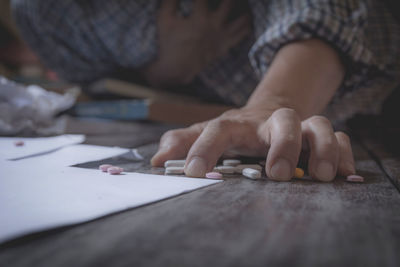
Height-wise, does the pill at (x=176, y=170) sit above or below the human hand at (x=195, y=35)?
below

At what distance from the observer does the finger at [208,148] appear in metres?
0.52

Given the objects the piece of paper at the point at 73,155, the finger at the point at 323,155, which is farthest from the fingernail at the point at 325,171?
the piece of paper at the point at 73,155

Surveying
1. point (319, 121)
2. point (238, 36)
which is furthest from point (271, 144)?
point (238, 36)

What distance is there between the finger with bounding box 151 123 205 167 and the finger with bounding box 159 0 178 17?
3.01 ft

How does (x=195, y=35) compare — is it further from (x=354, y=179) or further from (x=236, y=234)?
(x=236, y=234)

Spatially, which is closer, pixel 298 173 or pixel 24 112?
pixel 298 173

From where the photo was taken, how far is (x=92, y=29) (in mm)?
1397

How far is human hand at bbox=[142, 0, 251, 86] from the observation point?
147 centimetres

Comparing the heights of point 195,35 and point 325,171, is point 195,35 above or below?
above

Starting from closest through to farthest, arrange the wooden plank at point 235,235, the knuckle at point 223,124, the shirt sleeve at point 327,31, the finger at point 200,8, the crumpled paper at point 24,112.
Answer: the wooden plank at point 235,235 → the knuckle at point 223,124 → the shirt sleeve at point 327,31 → the crumpled paper at point 24,112 → the finger at point 200,8

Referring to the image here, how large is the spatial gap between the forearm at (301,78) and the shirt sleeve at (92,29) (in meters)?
0.73

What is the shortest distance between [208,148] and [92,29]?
112cm

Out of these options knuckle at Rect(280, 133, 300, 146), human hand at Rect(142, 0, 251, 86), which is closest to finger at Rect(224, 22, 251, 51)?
human hand at Rect(142, 0, 251, 86)

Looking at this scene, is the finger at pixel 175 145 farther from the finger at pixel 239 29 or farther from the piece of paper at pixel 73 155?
the finger at pixel 239 29
